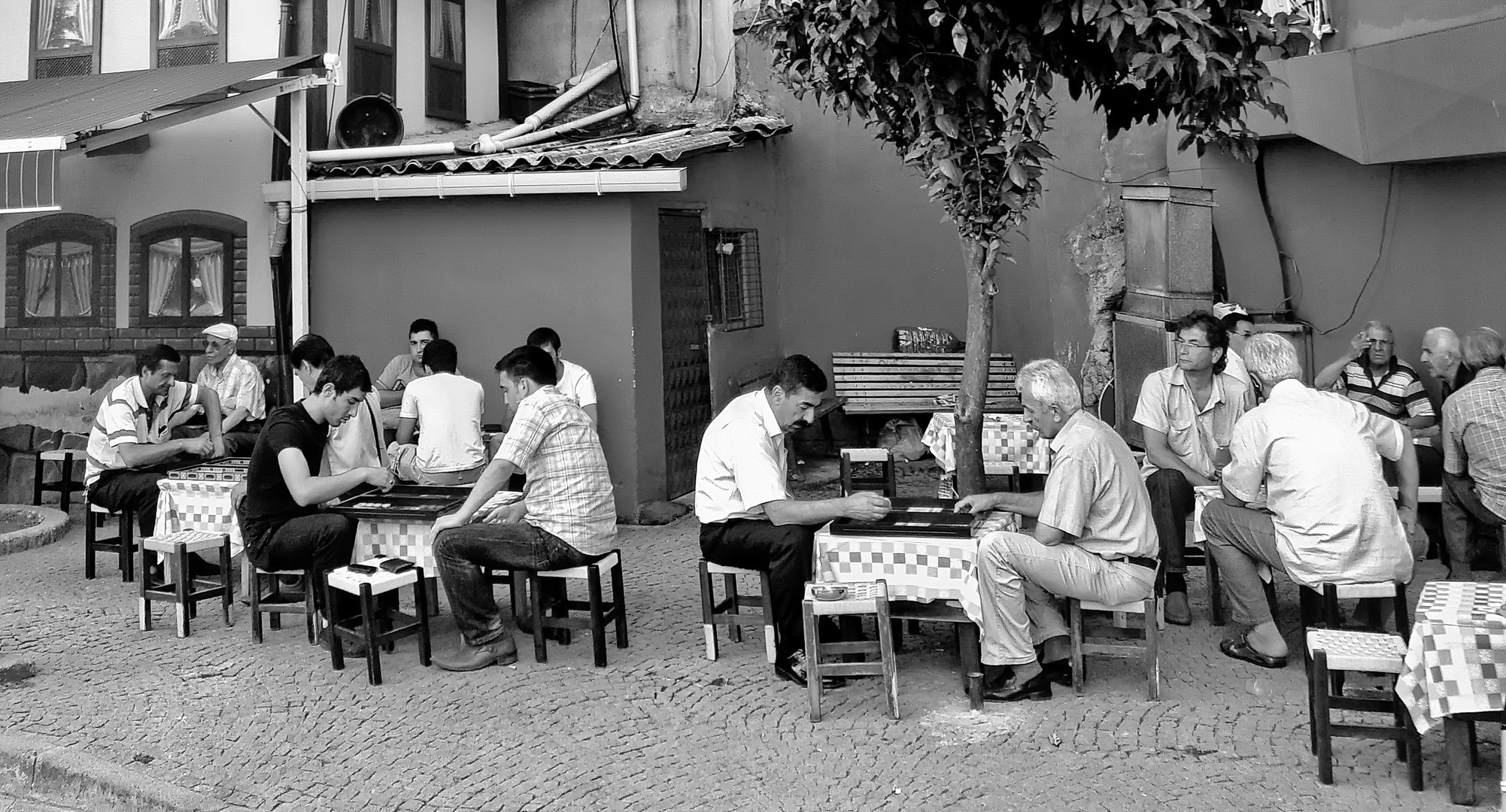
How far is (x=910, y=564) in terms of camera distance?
18.2 ft

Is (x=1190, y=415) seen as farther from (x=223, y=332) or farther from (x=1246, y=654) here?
(x=223, y=332)

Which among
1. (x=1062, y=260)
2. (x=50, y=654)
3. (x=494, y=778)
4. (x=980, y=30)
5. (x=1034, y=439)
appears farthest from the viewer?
(x=1062, y=260)

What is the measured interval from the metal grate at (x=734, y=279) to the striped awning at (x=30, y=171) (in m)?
5.14

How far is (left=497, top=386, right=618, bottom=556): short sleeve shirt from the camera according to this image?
6.21 metres

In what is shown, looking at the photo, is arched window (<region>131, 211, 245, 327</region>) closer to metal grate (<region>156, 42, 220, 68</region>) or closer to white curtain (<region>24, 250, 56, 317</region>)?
white curtain (<region>24, 250, 56, 317</region>)

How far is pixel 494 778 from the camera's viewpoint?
4.97 m

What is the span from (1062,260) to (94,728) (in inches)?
357

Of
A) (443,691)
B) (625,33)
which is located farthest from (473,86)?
(443,691)

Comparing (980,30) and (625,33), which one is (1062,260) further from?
(980,30)

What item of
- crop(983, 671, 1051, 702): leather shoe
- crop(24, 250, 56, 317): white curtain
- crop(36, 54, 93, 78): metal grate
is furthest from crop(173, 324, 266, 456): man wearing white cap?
crop(983, 671, 1051, 702): leather shoe

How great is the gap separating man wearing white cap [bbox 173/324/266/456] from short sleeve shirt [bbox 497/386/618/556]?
13.0 feet

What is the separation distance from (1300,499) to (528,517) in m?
3.47

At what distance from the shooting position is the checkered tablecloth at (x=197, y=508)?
717 centimetres

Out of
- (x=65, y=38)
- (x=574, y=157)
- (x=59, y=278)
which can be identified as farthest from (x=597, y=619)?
(x=65, y=38)
